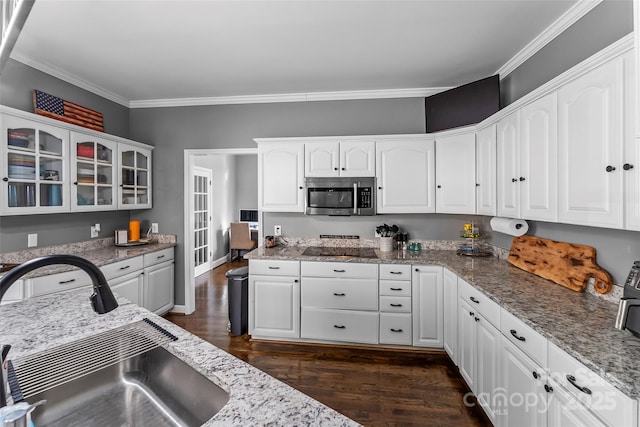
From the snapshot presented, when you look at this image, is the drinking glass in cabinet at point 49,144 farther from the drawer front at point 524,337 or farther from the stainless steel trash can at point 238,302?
the drawer front at point 524,337

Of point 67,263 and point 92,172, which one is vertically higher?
point 92,172

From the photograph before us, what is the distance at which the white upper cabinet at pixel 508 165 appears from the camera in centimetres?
209

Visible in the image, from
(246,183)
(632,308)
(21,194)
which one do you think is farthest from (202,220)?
(632,308)

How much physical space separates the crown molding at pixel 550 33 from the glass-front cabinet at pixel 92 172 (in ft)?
13.4

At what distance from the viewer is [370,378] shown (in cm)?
235

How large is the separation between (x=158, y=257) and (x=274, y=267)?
5.01 feet

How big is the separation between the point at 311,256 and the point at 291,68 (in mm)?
1868

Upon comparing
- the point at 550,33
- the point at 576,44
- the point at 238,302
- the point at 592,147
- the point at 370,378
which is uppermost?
the point at 550,33

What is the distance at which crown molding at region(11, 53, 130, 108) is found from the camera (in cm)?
258

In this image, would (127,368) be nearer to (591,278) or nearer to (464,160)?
(591,278)

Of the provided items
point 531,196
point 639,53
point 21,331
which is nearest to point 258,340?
point 21,331

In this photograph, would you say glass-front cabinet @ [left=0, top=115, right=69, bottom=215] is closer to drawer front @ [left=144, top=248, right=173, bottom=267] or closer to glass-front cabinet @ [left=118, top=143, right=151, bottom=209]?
glass-front cabinet @ [left=118, top=143, right=151, bottom=209]

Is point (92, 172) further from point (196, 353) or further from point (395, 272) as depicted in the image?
point (395, 272)

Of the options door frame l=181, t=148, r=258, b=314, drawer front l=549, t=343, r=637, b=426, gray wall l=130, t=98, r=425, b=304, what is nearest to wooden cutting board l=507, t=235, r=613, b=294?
drawer front l=549, t=343, r=637, b=426
